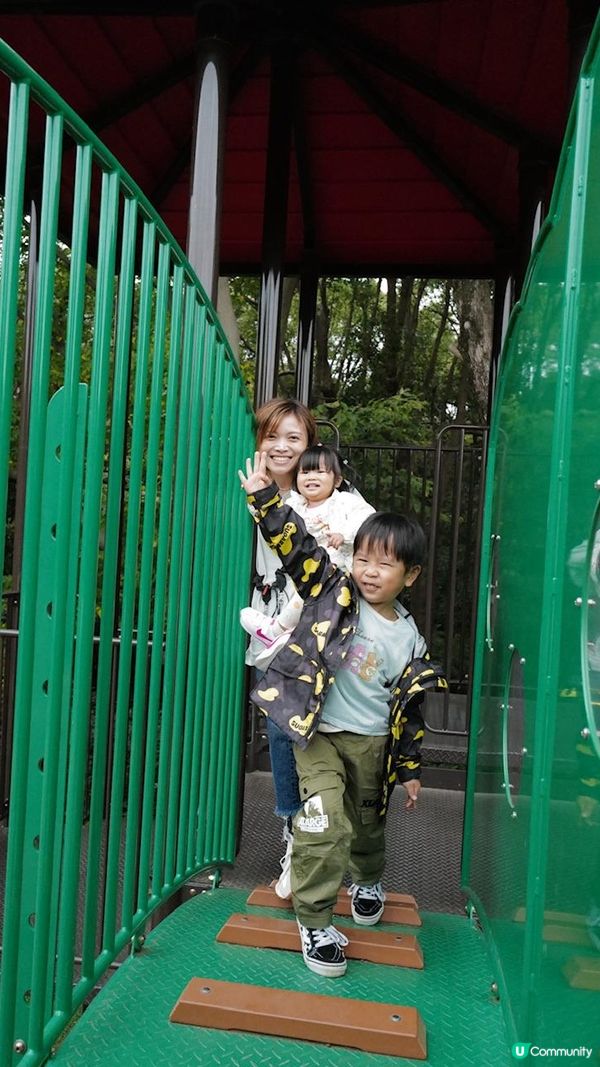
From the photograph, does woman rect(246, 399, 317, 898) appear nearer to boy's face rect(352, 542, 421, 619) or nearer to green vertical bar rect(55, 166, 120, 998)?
boy's face rect(352, 542, 421, 619)

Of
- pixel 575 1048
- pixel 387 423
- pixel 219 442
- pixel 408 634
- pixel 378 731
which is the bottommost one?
pixel 575 1048

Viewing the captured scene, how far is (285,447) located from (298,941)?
154 centimetres

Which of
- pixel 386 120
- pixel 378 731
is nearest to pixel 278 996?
pixel 378 731

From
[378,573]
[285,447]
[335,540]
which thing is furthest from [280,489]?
[378,573]

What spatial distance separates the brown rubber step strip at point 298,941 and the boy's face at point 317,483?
1.29m

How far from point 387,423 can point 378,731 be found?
9.45 meters

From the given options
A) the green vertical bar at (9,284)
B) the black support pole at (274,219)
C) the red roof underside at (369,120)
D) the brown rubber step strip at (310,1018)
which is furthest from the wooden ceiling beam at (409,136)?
the brown rubber step strip at (310,1018)

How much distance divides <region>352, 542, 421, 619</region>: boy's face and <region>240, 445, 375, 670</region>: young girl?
18cm

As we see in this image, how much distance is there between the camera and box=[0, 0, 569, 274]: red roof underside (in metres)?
4.01

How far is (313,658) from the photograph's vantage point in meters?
2.40

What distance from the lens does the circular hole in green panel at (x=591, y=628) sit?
1.38 meters

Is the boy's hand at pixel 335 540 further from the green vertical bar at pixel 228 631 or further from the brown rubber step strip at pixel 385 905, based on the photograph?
the brown rubber step strip at pixel 385 905

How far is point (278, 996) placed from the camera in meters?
1.96

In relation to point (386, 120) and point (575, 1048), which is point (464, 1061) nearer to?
point (575, 1048)
